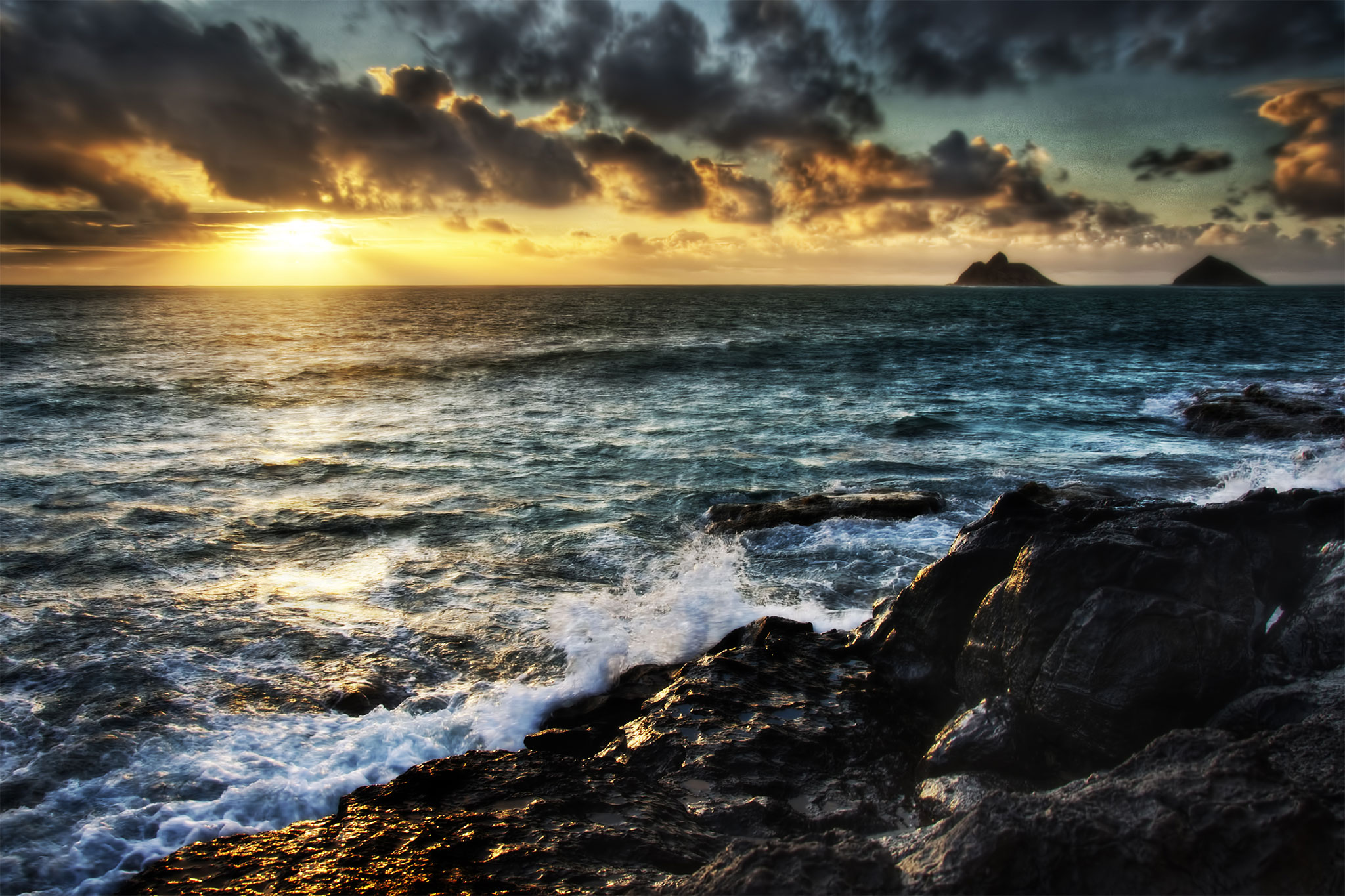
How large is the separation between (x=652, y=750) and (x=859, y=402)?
971 inches

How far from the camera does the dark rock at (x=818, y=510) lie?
14312 millimetres

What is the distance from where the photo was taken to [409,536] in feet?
Answer: 47.0

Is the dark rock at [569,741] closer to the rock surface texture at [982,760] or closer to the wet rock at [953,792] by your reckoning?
the rock surface texture at [982,760]

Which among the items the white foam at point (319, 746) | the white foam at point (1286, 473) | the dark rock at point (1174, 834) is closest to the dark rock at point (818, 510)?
the white foam at point (319, 746)

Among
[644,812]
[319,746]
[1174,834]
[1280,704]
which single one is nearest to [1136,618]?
[1280,704]

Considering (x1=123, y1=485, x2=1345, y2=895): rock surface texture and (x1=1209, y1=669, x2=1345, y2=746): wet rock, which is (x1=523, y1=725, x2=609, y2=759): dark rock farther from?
(x1=1209, y1=669, x2=1345, y2=746): wet rock

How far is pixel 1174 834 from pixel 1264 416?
24236 millimetres

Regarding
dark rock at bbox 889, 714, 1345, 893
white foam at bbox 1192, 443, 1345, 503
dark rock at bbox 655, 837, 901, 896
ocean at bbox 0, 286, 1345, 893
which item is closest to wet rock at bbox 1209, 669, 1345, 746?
dark rock at bbox 889, 714, 1345, 893

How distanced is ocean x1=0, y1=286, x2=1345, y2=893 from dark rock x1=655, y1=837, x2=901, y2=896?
424 cm

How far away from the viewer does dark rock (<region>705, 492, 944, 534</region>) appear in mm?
14312

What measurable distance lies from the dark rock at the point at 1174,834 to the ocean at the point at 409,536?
Result: 5.22 metres

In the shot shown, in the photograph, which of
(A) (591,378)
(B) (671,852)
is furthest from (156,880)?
(A) (591,378)

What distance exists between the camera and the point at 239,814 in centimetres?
639

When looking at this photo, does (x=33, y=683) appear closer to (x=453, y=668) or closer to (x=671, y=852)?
(x=453, y=668)
